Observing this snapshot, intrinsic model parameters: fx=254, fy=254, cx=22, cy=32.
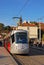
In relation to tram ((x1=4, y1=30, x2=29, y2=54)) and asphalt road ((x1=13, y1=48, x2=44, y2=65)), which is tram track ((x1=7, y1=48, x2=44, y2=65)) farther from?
tram ((x1=4, y1=30, x2=29, y2=54))

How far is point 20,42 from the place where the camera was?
30047 mm

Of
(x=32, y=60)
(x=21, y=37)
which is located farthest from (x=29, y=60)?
(x=21, y=37)

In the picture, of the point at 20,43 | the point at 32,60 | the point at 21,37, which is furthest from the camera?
the point at 21,37

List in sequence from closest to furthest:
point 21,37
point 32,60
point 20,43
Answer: point 32,60 < point 20,43 < point 21,37

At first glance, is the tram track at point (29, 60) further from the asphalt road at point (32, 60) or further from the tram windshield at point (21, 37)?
the tram windshield at point (21, 37)

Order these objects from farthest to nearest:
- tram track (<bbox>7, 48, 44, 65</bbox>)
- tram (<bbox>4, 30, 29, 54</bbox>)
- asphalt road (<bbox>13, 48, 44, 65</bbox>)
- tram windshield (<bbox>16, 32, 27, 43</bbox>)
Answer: tram windshield (<bbox>16, 32, 27, 43</bbox>), tram (<bbox>4, 30, 29, 54</bbox>), asphalt road (<bbox>13, 48, 44, 65</bbox>), tram track (<bbox>7, 48, 44, 65</bbox>)

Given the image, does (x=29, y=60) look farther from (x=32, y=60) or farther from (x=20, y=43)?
(x=20, y=43)

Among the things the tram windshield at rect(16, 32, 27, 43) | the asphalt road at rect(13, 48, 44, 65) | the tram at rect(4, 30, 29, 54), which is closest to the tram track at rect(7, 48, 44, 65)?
the asphalt road at rect(13, 48, 44, 65)

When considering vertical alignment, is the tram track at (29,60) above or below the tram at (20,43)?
below

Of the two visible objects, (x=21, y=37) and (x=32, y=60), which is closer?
(x=32, y=60)

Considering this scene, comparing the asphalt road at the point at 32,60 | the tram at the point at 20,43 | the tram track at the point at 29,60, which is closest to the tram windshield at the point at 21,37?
the tram at the point at 20,43

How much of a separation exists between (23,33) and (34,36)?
71978 mm

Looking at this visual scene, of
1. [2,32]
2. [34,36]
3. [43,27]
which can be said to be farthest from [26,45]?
[2,32]

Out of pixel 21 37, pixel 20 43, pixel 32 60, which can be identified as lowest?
pixel 32 60
